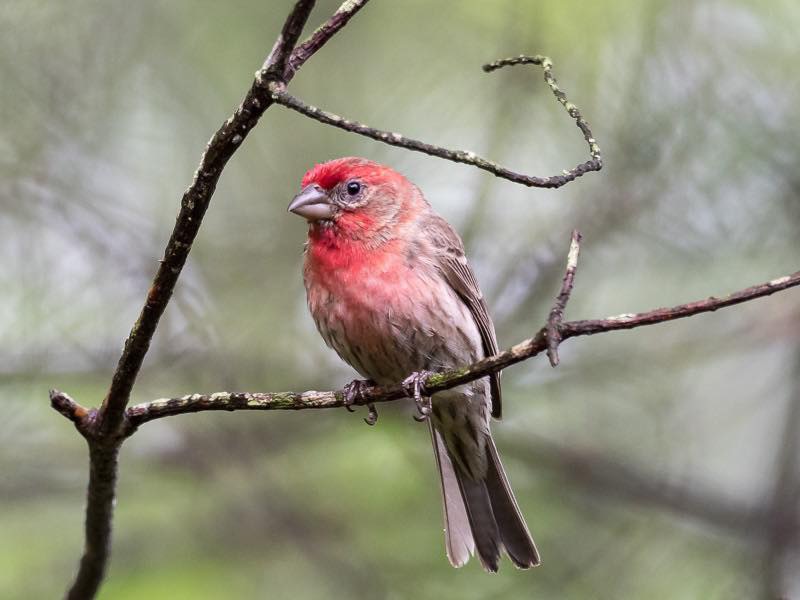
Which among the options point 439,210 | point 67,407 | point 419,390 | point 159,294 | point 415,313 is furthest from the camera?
point 439,210

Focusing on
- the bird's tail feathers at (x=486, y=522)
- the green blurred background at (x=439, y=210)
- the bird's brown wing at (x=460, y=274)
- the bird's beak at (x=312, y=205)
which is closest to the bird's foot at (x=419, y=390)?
the bird's brown wing at (x=460, y=274)

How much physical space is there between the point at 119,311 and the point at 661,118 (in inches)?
122

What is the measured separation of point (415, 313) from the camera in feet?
15.0

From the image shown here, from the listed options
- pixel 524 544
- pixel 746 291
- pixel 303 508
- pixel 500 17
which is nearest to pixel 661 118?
pixel 500 17


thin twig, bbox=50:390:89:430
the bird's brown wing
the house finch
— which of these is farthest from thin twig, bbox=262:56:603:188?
the bird's brown wing

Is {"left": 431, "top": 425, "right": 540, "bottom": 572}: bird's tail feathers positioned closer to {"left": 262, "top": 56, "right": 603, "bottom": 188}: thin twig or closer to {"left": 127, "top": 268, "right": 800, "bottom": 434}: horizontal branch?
{"left": 127, "top": 268, "right": 800, "bottom": 434}: horizontal branch

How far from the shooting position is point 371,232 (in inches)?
188

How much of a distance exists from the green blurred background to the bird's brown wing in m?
0.89

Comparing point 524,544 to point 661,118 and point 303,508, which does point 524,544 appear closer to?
point 303,508

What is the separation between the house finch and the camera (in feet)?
15.0

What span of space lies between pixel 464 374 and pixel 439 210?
10.7 feet

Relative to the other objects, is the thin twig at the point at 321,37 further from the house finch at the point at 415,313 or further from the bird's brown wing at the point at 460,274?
the bird's brown wing at the point at 460,274

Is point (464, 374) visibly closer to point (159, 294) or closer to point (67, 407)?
point (159, 294)

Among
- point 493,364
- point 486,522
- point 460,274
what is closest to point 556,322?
point 493,364
